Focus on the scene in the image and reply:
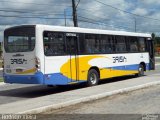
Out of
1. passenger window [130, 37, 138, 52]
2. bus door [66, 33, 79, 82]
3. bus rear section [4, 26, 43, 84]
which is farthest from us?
passenger window [130, 37, 138, 52]

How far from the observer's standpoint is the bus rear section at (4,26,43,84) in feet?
49.6

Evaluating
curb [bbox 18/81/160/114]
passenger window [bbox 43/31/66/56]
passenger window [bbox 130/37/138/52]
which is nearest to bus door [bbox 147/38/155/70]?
passenger window [bbox 130/37/138/52]

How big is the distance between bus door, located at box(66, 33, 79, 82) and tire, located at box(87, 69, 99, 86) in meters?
1.12

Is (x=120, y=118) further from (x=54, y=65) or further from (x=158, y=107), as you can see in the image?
(x=54, y=65)

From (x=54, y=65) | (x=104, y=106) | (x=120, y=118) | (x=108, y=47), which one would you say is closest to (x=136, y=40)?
(x=108, y=47)

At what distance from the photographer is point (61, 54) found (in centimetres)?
1631

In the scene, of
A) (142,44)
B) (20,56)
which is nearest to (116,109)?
(20,56)

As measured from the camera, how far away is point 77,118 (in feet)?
33.0

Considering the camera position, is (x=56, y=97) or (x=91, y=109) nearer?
(x=91, y=109)

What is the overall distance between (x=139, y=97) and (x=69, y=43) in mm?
4595

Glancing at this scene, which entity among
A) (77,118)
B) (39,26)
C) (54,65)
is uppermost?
(39,26)

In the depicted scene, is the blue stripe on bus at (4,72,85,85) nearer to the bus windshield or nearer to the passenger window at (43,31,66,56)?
the passenger window at (43,31,66,56)

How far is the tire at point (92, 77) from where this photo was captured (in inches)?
715

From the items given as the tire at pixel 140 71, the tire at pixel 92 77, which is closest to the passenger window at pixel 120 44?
the tire at pixel 140 71
